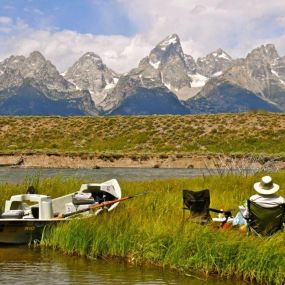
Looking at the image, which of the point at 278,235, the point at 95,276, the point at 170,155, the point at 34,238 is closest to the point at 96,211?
the point at 34,238

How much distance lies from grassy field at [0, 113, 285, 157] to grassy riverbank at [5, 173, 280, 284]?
215 feet

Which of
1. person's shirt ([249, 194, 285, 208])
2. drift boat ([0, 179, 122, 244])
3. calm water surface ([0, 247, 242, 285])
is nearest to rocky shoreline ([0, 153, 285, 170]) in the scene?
drift boat ([0, 179, 122, 244])

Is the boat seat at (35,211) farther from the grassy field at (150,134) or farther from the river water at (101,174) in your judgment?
the grassy field at (150,134)

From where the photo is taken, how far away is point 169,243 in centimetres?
1449

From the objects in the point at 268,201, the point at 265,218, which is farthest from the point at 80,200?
the point at 265,218

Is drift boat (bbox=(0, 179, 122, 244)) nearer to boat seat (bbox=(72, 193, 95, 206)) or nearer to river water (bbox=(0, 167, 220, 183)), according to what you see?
boat seat (bbox=(72, 193, 95, 206))

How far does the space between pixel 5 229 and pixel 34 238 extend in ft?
2.87

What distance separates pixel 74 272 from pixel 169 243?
2.32 m

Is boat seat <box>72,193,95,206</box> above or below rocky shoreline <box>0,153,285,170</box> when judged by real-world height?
below

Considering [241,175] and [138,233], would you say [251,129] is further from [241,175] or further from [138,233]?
[138,233]

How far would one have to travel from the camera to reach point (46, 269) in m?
14.7

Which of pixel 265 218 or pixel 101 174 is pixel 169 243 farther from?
pixel 101 174

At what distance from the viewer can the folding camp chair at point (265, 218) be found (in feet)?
47.6

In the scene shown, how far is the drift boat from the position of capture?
1778 centimetres
